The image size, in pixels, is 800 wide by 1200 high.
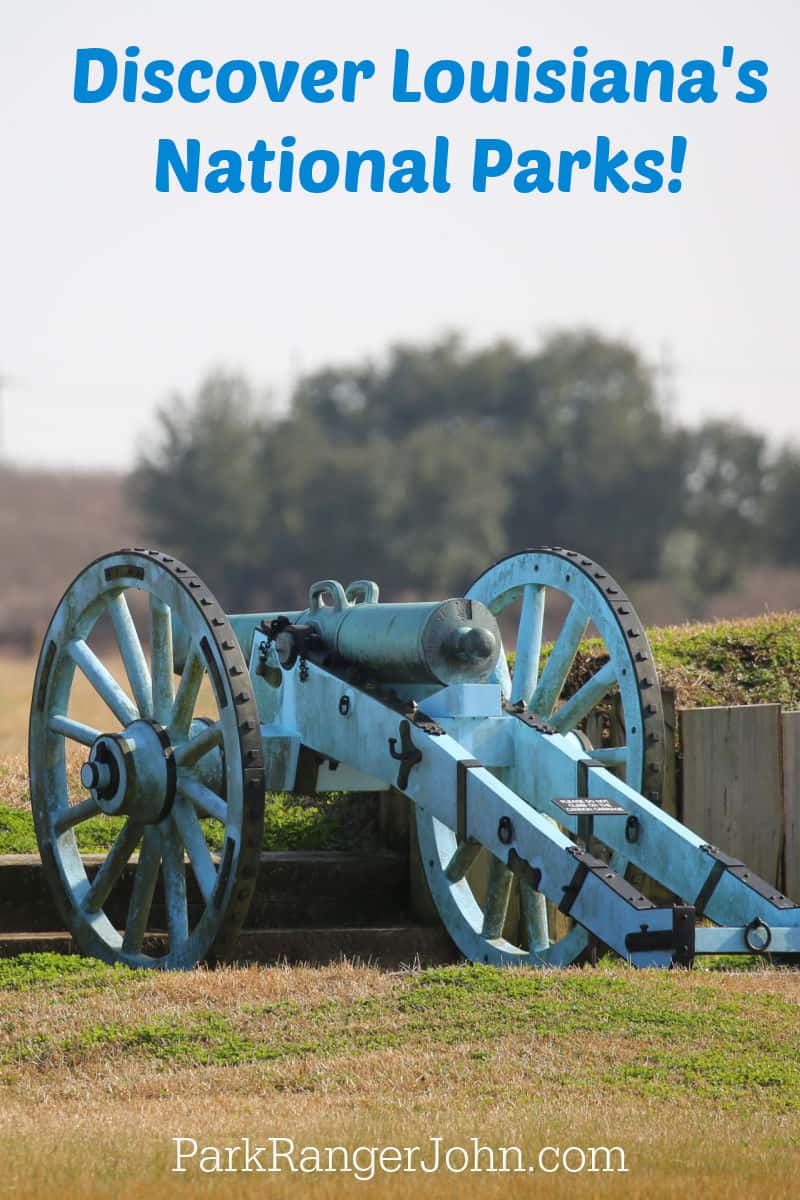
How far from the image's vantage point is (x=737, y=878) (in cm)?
670

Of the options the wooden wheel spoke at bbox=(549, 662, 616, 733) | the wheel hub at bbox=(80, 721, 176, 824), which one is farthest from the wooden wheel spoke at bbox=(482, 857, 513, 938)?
the wheel hub at bbox=(80, 721, 176, 824)

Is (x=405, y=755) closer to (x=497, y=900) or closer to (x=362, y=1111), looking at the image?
(x=497, y=900)

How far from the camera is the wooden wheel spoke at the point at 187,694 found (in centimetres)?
738

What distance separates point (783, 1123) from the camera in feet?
16.1

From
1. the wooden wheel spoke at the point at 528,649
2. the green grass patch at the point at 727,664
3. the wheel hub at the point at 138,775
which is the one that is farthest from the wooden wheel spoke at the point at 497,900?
the green grass patch at the point at 727,664

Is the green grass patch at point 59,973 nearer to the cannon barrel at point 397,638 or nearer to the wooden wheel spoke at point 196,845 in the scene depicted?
the wooden wheel spoke at point 196,845

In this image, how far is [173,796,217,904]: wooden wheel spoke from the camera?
7.20 m

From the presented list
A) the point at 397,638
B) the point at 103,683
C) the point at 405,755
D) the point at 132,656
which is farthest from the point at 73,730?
the point at 405,755

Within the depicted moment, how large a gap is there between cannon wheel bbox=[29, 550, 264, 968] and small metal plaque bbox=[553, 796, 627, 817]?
3.65 ft

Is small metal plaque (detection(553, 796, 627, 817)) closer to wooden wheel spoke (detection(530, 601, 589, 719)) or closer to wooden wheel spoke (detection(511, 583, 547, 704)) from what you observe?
wooden wheel spoke (detection(530, 601, 589, 719))

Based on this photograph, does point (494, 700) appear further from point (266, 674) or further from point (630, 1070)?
point (630, 1070)

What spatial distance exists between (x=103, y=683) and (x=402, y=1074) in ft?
10.1

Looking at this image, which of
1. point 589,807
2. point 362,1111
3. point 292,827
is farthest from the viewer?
point 292,827

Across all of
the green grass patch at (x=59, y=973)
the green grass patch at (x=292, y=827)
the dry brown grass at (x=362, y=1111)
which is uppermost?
the green grass patch at (x=292, y=827)
